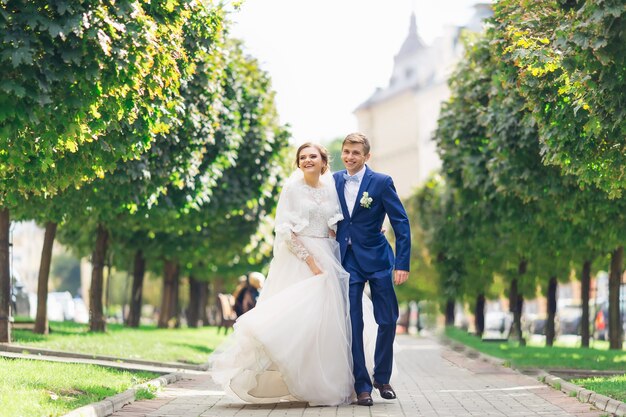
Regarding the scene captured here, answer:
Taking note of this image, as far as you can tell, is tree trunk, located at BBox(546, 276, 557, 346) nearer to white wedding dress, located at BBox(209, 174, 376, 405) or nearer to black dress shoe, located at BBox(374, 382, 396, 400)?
black dress shoe, located at BBox(374, 382, 396, 400)

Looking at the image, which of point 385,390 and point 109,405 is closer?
point 109,405

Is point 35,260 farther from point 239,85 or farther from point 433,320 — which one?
point 239,85

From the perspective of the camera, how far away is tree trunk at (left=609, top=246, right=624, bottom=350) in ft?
86.9

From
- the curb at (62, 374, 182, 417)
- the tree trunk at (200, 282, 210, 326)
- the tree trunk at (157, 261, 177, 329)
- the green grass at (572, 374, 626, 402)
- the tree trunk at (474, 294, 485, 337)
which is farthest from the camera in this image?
the tree trunk at (200, 282, 210, 326)

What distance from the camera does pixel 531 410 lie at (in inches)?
433

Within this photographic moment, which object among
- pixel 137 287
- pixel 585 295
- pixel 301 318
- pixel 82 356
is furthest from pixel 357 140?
pixel 137 287

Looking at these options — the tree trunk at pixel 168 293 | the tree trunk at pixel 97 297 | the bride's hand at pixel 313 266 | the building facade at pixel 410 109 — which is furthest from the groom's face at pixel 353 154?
the building facade at pixel 410 109

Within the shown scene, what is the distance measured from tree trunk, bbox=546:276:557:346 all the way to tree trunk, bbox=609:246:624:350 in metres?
5.78

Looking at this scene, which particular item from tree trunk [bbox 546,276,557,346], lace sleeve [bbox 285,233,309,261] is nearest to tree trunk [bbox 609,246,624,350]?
tree trunk [bbox 546,276,557,346]

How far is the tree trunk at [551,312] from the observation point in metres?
33.8

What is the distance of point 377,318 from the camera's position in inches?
433

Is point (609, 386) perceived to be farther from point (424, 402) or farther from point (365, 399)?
point (365, 399)

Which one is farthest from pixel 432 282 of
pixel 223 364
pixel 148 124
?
pixel 223 364

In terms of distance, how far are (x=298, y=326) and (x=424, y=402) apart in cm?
189
